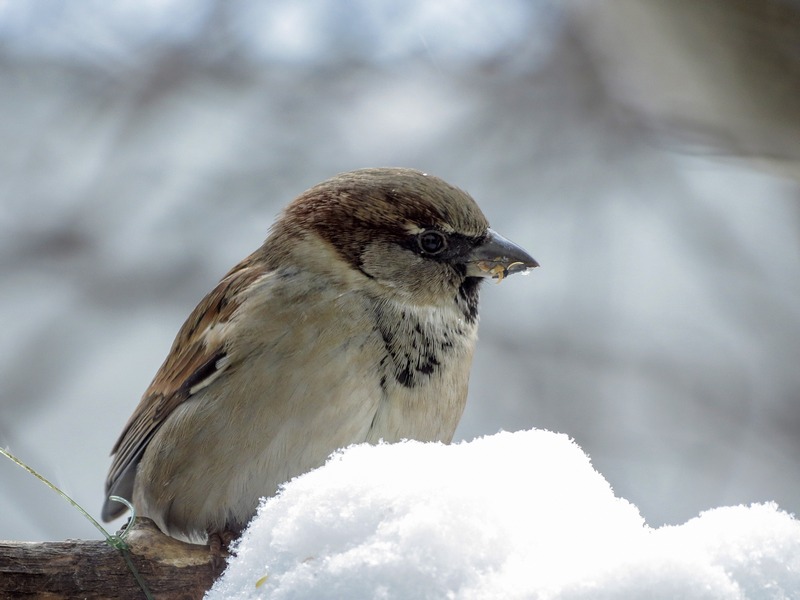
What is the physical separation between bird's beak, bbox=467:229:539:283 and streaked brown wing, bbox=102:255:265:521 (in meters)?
0.56

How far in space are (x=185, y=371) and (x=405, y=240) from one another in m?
0.68

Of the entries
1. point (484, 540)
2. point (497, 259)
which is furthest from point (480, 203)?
point (484, 540)

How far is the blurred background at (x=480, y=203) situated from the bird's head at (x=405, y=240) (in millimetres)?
1518

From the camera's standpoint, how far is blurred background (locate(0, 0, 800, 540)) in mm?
3645

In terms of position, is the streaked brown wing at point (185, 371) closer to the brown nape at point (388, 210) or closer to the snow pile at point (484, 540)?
the brown nape at point (388, 210)

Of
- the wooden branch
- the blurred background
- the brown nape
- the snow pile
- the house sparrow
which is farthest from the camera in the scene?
the blurred background

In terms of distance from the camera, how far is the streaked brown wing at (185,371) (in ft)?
7.16

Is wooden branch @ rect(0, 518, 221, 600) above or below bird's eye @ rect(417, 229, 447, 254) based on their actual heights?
below

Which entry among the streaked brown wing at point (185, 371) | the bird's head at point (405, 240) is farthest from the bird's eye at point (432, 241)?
the streaked brown wing at point (185, 371)

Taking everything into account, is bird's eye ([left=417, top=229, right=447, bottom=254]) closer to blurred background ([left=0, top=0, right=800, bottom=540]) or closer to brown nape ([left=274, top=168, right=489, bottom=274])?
brown nape ([left=274, top=168, right=489, bottom=274])

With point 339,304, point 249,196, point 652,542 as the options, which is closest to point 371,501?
point 652,542

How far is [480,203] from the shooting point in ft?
12.8

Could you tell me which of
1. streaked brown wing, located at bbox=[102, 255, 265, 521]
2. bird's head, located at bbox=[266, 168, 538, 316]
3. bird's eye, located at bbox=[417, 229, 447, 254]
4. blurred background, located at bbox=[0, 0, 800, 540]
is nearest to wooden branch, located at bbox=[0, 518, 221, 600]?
streaked brown wing, located at bbox=[102, 255, 265, 521]

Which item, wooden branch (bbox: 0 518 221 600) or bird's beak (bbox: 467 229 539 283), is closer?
wooden branch (bbox: 0 518 221 600)
